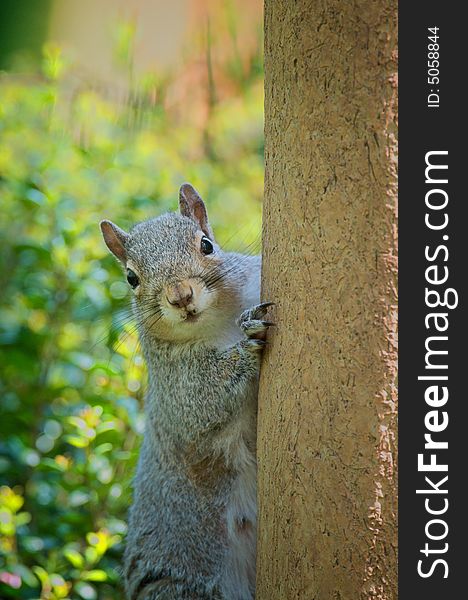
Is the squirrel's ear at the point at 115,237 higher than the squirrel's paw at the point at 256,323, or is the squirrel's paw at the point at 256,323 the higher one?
the squirrel's ear at the point at 115,237

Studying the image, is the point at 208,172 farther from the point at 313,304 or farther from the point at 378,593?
the point at 378,593

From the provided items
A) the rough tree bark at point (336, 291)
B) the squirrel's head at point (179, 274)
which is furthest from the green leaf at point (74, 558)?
the rough tree bark at point (336, 291)

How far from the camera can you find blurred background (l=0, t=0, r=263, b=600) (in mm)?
2814

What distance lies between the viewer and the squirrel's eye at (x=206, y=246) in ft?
7.45

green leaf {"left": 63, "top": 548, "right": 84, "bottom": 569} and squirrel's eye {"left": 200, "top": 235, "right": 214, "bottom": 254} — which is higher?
squirrel's eye {"left": 200, "top": 235, "right": 214, "bottom": 254}

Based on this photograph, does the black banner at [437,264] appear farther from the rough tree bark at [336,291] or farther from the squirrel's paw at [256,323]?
the squirrel's paw at [256,323]

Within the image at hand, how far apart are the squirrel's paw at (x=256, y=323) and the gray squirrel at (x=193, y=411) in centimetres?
19

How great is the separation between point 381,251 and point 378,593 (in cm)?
62

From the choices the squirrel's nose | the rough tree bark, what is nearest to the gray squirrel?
the squirrel's nose

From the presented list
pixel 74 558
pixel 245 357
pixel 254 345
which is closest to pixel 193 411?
pixel 245 357

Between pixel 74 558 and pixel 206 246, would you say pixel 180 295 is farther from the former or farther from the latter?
pixel 74 558

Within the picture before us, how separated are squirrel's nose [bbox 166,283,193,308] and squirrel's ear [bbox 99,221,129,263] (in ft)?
1.10

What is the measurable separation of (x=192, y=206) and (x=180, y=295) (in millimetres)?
364

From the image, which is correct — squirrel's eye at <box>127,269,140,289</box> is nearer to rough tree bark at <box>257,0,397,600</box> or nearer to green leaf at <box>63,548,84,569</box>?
rough tree bark at <box>257,0,397,600</box>
